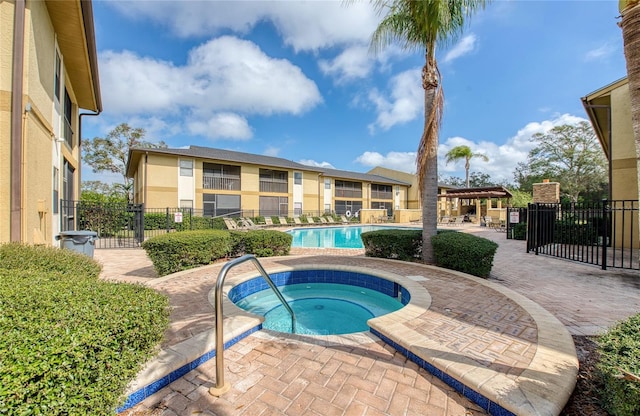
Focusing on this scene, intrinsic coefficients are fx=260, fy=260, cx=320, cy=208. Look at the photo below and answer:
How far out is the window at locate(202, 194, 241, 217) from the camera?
22.4m

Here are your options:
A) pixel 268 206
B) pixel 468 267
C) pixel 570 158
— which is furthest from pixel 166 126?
pixel 570 158

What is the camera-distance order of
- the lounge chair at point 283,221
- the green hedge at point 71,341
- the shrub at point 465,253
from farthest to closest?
the lounge chair at point 283,221 < the shrub at point 465,253 < the green hedge at point 71,341

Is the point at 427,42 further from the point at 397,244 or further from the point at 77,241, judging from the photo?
the point at 77,241

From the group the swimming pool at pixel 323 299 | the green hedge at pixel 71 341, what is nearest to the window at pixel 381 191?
the swimming pool at pixel 323 299

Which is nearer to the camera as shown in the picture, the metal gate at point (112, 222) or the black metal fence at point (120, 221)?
the black metal fence at point (120, 221)

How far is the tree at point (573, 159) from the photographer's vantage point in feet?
93.7

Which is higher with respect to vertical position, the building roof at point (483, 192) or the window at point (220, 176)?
the window at point (220, 176)

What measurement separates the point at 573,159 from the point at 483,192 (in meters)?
14.7

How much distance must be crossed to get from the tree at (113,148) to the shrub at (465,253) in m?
32.0

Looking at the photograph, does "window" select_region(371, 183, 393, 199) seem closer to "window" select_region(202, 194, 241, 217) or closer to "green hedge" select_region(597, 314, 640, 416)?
"window" select_region(202, 194, 241, 217)

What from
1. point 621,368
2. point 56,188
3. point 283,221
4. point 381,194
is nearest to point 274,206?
point 283,221

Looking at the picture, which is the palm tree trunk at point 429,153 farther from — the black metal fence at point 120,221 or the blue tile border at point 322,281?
the black metal fence at point 120,221

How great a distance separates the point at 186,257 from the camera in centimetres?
662

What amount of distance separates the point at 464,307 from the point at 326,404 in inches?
119
